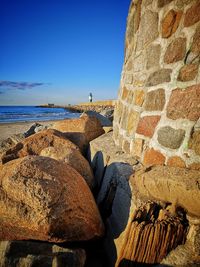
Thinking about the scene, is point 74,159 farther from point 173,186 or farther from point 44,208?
point 173,186

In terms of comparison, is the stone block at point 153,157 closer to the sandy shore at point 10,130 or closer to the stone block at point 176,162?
the stone block at point 176,162

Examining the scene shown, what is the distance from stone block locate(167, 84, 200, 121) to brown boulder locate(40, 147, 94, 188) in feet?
3.33

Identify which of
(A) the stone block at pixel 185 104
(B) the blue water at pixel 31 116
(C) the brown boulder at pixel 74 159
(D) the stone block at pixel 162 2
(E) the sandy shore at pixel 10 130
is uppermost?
(D) the stone block at pixel 162 2

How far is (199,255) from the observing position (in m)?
1.18

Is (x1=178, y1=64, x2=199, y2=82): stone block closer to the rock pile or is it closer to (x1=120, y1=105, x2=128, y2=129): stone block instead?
(x1=120, y1=105, x2=128, y2=129): stone block

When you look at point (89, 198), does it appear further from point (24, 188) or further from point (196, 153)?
point (196, 153)

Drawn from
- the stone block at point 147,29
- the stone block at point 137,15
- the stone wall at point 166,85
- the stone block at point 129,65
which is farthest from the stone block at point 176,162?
the stone block at point 137,15

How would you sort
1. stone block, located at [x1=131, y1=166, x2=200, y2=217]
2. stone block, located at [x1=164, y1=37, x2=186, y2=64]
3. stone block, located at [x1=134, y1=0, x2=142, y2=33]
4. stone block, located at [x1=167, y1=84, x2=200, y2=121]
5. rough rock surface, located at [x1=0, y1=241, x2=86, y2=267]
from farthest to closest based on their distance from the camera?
stone block, located at [x1=134, y1=0, x2=142, y2=33]
stone block, located at [x1=164, y1=37, x2=186, y2=64]
stone block, located at [x1=167, y1=84, x2=200, y2=121]
stone block, located at [x1=131, y1=166, x2=200, y2=217]
rough rock surface, located at [x1=0, y1=241, x2=86, y2=267]

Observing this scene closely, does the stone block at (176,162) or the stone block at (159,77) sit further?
the stone block at (159,77)

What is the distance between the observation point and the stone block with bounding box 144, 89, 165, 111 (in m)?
1.65

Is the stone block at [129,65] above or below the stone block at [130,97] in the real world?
above

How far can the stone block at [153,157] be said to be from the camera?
1586 mm

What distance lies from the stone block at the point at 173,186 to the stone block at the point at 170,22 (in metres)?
1.09

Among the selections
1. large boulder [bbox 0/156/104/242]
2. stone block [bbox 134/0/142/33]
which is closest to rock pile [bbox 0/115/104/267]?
large boulder [bbox 0/156/104/242]
